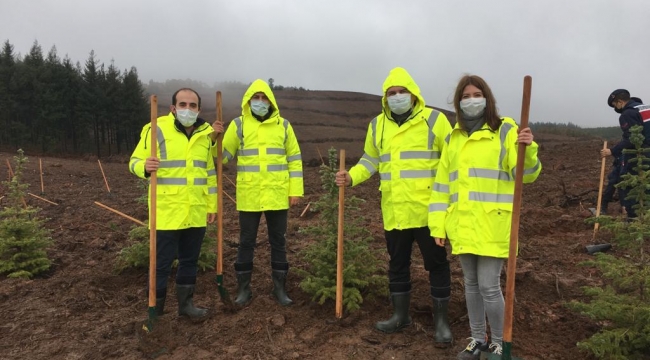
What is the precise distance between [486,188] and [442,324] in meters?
1.55

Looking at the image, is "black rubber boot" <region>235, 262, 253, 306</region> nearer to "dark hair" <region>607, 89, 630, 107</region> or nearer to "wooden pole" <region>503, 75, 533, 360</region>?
"wooden pole" <region>503, 75, 533, 360</region>

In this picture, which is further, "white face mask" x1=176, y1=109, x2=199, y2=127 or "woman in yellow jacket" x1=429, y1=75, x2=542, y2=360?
"white face mask" x1=176, y1=109, x2=199, y2=127

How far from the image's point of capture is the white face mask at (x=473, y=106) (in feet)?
11.9

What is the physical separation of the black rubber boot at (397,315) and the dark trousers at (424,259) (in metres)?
0.07

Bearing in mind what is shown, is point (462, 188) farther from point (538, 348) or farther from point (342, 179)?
point (538, 348)

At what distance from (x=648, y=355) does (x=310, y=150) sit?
30.6m

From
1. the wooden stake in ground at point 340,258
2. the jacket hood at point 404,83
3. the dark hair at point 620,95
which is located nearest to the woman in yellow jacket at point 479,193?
the jacket hood at point 404,83

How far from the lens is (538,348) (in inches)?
164

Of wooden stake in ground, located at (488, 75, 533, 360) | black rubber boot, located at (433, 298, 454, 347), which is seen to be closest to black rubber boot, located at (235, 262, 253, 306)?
black rubber boot, located at (433, 298, 454, 347)

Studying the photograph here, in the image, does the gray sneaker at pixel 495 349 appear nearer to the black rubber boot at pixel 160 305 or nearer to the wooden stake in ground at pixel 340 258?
the wooden stake in ground at pixel 340 258

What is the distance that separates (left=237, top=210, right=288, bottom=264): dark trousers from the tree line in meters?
41.4

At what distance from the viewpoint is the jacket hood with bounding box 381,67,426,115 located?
421 cm

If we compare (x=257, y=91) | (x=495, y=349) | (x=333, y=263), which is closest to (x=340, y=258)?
(x=333, y=263)

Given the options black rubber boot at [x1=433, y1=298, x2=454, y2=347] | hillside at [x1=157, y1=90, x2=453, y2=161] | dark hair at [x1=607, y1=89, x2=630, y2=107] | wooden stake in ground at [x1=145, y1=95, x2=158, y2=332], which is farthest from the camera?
hillside at [x1=157, y1=90, x2=453, y2=161]
